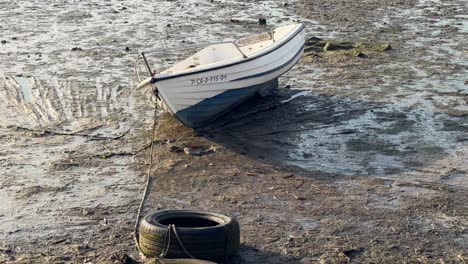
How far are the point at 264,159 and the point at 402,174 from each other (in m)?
1.89

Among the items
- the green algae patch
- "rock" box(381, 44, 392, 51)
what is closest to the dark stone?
the green algae patch

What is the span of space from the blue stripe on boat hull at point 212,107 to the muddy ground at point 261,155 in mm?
170

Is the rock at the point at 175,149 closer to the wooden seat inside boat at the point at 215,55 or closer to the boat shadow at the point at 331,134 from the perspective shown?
the boat shadow at the point at 331,134

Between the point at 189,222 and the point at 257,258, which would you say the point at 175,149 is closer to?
the point at 189,222

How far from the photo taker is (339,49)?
1930cm

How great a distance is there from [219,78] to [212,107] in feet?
1.52

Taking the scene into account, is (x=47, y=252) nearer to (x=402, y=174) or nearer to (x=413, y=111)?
(x=402, y=174)

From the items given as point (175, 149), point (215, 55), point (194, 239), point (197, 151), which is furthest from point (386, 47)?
point (194, 239)

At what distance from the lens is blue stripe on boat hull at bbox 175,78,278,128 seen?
44.1 feet

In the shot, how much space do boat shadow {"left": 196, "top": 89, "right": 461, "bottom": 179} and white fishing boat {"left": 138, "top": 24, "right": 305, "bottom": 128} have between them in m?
0.31

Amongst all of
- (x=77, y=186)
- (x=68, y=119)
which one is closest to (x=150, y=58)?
(x=68, y=119)

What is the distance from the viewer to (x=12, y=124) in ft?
45.1

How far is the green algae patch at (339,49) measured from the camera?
18734 millimetres

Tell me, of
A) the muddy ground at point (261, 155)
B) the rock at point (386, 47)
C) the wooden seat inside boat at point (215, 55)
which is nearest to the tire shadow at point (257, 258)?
the muddy ground at point (261, 155)
